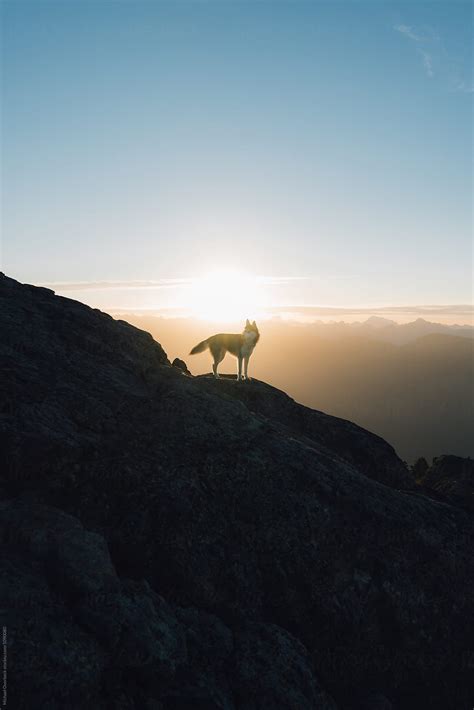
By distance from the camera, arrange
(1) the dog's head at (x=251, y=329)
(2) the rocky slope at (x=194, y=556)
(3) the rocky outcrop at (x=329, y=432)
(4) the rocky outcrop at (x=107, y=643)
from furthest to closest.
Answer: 1. (1) the dog's head at (x=251, y=329)
2. (3) the rocky outcrop at (x=329, y=432)
3. (2) the rocky slope at (x=194, y=556)
4. (4) the rocky outcrop at (x=107, y=643)

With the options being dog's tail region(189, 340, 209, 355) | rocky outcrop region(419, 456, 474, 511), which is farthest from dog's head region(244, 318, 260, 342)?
rocky outcrop region(419, 456, 474, 511)

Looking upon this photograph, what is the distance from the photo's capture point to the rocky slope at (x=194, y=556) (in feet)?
30.7

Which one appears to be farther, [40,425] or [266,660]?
[40,425]

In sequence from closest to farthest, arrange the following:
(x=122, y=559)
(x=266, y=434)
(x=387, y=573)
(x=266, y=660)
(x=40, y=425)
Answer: (x=266, y=660) → (x=122, y=559) → (x=40, y=425) → (x=387, y=573) → (x=266, y=434)

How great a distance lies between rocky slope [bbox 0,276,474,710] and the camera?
9.34 meters

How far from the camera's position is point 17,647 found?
26.3 feet

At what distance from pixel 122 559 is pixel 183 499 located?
2.50 m

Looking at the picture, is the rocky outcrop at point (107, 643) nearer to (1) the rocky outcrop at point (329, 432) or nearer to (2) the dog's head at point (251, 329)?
(1) the rocky outcrop at point (329, 432)

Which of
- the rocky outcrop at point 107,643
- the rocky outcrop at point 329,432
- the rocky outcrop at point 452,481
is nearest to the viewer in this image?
the rocky outcrop at point 107,643

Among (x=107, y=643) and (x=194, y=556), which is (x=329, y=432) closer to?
(x=194, y=556)

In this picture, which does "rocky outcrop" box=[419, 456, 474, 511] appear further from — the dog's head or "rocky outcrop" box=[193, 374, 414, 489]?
the dog's head

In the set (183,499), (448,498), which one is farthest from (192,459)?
(448,498)

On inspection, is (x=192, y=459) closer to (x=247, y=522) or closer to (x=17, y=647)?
(x=247, y=522)

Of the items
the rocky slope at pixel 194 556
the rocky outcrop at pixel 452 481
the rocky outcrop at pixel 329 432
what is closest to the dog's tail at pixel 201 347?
the rocky outcrop at pixel 329 432
